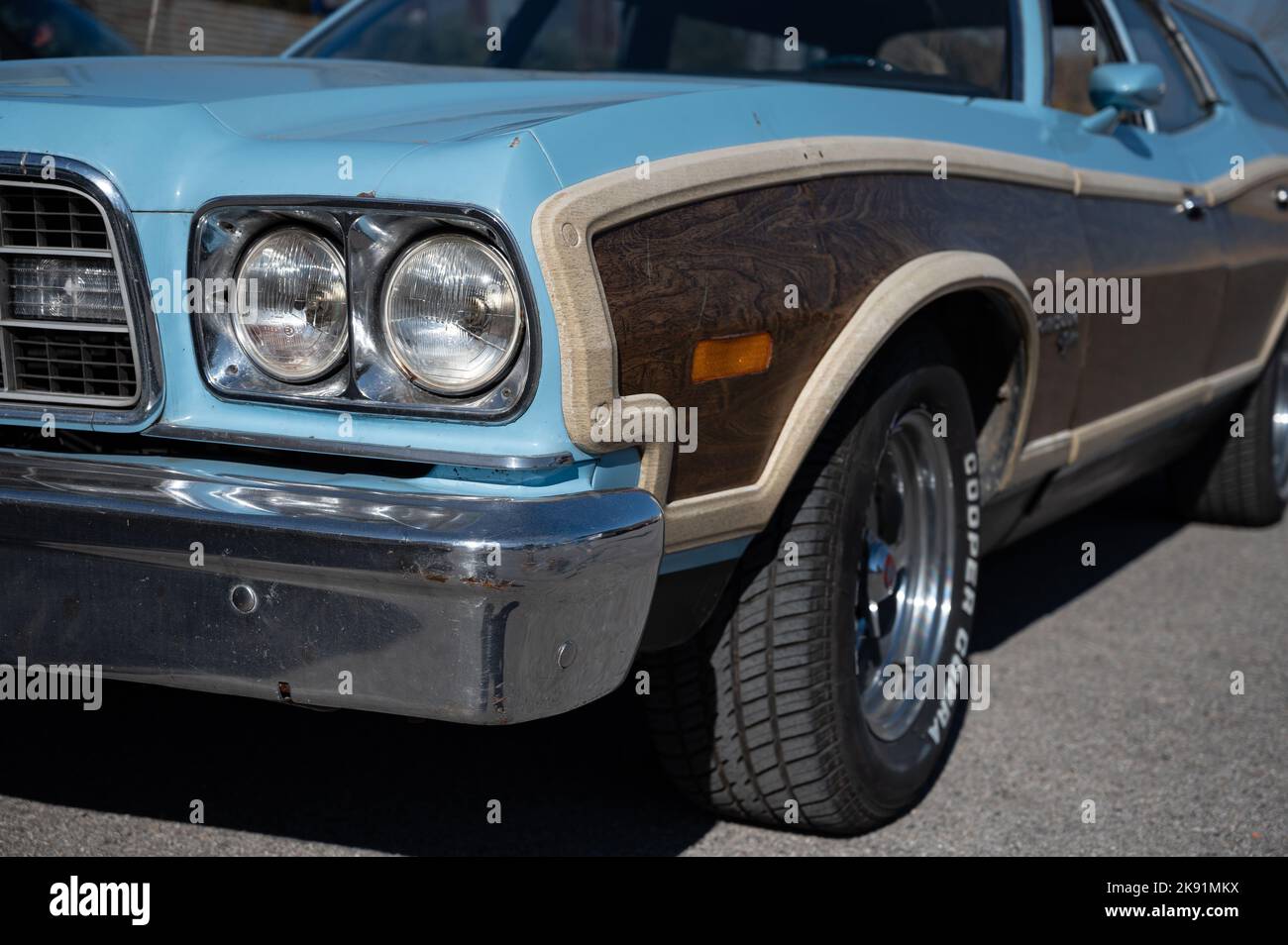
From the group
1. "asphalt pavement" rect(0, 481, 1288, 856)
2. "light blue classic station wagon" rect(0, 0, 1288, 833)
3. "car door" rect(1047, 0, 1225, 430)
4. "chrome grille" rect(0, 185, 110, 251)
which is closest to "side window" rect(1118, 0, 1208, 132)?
"car door" rect(1047, 0, 1225, 430)

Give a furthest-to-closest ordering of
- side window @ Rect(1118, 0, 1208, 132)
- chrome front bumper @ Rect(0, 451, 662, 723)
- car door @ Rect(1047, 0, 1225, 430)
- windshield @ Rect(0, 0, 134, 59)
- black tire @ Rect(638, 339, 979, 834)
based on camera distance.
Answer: side window @ Rect(1118, 0, 1208, 132) < windshield @ Rect(0, 0, 134, 59) < car door @ Rect(1047, 0, 1225, 430) < black tire @ Rect(638, 339, 979, 834) < chrome front bumper @ Rect(0, 451, 662, 723)

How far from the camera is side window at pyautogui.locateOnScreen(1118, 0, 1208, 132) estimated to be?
12.7 ft


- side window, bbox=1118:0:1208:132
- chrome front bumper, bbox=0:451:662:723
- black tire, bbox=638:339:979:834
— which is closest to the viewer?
chrome front bumper, bbox=0:451:662:723

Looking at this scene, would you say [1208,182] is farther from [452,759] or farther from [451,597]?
[451,597]

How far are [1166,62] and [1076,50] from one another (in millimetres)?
837

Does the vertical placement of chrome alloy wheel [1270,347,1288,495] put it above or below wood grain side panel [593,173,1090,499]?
below

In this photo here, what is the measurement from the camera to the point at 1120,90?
3176mm

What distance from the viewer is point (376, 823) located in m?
2.39

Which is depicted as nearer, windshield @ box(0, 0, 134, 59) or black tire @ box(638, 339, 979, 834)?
black tire @ box(638, 339, 979, 834)

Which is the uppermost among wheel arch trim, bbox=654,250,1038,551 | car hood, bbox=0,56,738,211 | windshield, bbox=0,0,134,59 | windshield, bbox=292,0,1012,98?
windshield, bbox=0,0,134,59

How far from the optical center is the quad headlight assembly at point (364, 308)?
1.70 meters

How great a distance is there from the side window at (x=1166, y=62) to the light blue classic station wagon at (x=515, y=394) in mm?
1382

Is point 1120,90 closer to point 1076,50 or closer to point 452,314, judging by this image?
point 1076,50

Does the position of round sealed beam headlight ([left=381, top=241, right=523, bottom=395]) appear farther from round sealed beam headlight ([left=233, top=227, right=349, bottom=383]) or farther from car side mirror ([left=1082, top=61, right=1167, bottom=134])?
car side mirror ([left=1082, top=61, right=1167, bottom=134])
